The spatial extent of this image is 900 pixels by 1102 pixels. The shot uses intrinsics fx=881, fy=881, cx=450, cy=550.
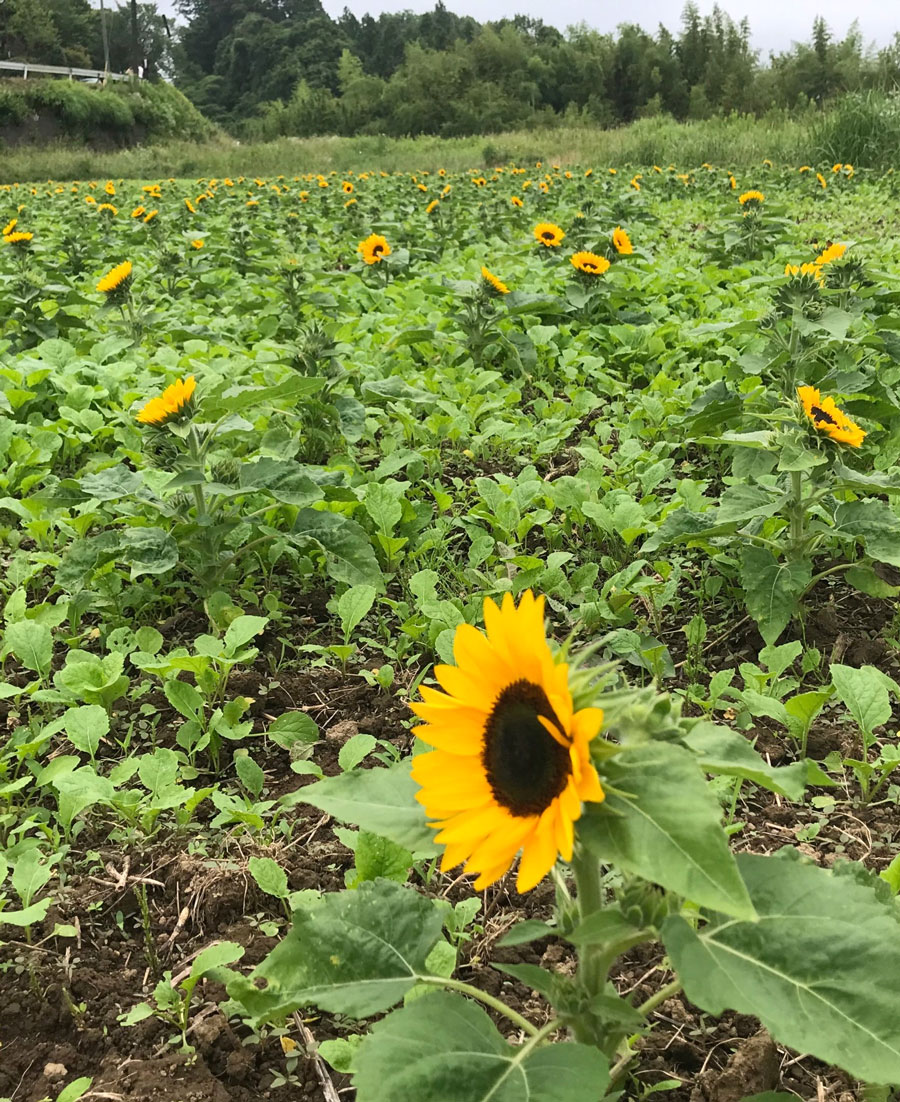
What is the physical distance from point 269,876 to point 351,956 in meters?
0.53

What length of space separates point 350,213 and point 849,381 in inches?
305

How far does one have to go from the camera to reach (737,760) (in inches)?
35.5

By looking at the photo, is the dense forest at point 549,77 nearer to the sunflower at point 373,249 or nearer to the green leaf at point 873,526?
the sunflower at point 373,249

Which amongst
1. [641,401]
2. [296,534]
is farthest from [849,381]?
[296,534]

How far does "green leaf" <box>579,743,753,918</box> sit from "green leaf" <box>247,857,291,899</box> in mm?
861

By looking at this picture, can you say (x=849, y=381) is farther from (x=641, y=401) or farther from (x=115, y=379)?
(x=115, y=379)

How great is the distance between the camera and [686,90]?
117ft

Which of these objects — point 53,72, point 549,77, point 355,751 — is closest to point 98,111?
point 53,72

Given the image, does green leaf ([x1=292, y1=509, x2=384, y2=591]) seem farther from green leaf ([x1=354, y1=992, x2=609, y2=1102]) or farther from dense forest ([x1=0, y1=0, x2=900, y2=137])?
dense forest ([x1=0, y1=0, x2=900, y2=137])

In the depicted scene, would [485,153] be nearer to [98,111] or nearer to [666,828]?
[666,828]

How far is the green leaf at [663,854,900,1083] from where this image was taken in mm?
798

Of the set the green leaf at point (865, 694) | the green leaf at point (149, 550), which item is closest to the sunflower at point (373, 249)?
the green leaf at point (149, 550)

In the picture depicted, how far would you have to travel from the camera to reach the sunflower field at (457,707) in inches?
34.9

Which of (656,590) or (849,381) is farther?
(849,381)
